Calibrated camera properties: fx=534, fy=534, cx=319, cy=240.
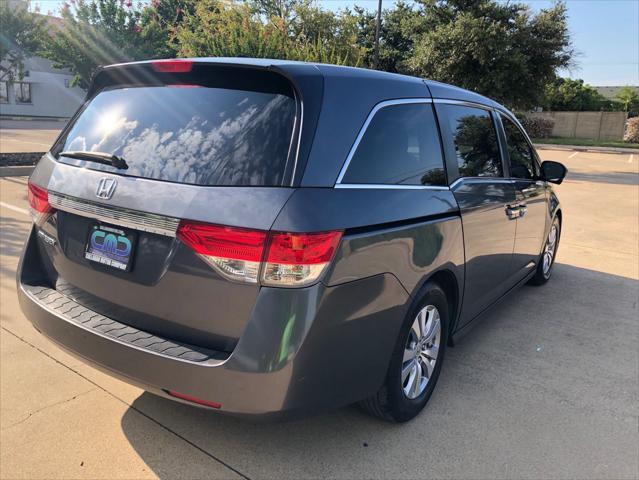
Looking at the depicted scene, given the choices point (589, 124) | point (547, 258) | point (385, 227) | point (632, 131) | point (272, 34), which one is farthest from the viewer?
point (589, 124)

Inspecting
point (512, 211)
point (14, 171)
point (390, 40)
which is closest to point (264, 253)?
point (512, 211)

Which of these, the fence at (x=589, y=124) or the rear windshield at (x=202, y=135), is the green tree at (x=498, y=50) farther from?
the fence at (x=589, y=124)

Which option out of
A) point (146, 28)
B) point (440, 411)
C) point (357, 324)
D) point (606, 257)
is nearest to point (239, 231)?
point (357, 324)

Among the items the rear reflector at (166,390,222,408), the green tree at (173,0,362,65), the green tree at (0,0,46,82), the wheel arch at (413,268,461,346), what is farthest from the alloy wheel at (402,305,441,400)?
the green tree at (0,0,46,82)

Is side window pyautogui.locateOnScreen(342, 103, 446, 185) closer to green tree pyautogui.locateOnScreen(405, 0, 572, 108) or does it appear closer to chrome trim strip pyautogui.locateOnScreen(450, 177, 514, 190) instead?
chrome trim strip pyautogui.locateOnScreen(450, 177, 514, 190)

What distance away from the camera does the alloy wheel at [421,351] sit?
285cm

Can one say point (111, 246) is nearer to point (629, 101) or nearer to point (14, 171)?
point (14, 171)

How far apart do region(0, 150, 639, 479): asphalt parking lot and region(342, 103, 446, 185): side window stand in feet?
4.38

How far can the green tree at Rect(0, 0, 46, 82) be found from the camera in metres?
30.6

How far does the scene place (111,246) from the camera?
2.39 m

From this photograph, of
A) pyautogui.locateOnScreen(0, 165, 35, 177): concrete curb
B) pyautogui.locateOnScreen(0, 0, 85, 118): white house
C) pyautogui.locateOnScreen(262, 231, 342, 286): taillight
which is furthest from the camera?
pyautogui.locateOnScreen(0, 0, 85, 118): white house

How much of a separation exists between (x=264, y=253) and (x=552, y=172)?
148 inches

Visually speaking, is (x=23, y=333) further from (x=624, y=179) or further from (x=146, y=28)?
(x=146, y=28)

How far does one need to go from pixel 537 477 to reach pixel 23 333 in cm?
339
